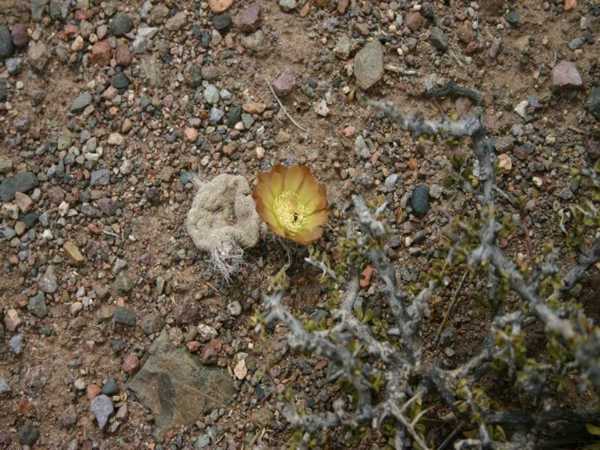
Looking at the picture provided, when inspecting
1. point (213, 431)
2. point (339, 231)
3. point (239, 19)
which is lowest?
point (213, 431)

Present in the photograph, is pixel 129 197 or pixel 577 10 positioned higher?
pixel 577 10

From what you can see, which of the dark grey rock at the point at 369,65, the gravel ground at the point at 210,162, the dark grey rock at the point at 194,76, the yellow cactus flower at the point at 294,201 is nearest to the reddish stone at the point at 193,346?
the gravel ground at the point at 210,162

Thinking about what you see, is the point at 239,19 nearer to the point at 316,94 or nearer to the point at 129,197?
the point at 316,94

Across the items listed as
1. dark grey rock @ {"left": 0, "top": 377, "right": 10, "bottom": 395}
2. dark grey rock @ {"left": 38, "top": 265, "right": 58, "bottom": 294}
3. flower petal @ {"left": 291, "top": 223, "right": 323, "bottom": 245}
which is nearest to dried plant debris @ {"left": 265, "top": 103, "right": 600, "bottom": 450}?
flower petal @ {"left": 291, "top": 223, "right": 323, "bottom": 245}

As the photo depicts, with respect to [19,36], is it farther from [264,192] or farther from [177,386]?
[177,386]

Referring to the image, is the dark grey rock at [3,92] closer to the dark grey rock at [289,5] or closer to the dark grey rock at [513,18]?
the dark grey rock at [289,5]

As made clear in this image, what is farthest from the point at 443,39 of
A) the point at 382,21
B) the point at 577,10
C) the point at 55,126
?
the point at 55,126
